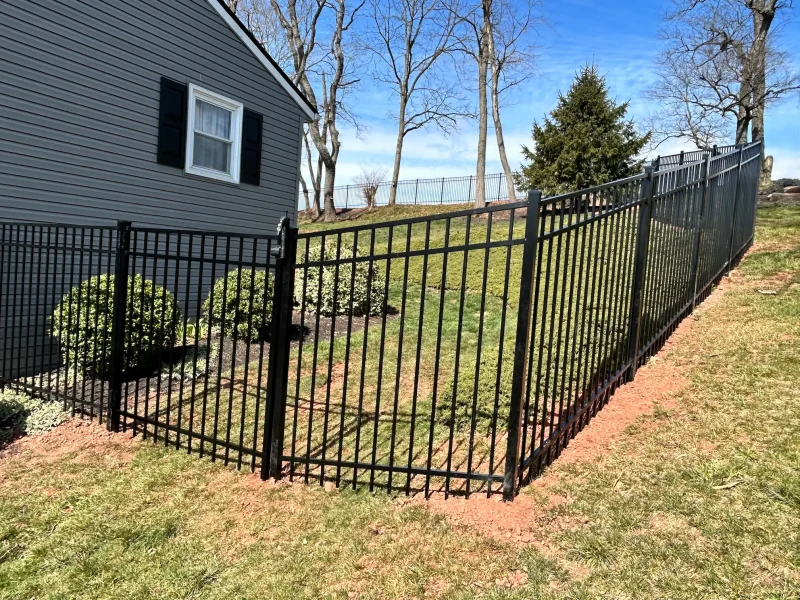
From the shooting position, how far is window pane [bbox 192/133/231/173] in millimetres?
8258

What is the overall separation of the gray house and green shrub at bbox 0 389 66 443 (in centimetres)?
251

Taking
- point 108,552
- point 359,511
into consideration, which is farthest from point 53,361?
point 359,511

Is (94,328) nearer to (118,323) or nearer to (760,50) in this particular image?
(118,323)

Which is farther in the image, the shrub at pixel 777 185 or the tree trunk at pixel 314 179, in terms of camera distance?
the tree trunk at pixel 314 179

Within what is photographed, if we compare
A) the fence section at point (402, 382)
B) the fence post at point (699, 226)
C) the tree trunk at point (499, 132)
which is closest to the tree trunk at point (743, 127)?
the tree trunk at point (499, 132)

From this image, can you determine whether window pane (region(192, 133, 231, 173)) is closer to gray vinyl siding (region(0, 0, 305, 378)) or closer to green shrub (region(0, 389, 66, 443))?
gray vinyl siding (region(0, 0, 305, 378))

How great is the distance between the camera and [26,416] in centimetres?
461

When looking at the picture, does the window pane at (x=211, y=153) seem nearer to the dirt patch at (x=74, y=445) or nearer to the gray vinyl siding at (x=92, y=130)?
the gray vinyl siding at (x=92, y=130)

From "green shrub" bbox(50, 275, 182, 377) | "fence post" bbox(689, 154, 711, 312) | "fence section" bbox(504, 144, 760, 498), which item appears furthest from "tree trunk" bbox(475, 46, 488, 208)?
"green shrub" bbox(50, 275, 182, 377)

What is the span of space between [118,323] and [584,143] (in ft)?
50.2

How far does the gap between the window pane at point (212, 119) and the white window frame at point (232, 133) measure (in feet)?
0.22

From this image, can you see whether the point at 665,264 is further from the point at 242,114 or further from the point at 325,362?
the point at 242,114

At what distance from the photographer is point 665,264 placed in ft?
14.6

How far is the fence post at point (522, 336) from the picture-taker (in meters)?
2.73
